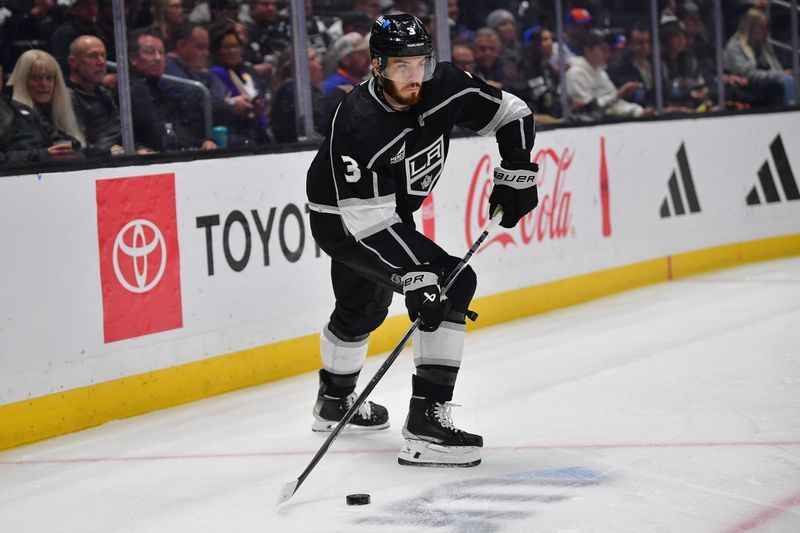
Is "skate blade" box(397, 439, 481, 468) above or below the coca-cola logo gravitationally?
below

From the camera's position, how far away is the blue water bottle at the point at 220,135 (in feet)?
17.3

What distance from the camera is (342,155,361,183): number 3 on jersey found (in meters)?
3.58

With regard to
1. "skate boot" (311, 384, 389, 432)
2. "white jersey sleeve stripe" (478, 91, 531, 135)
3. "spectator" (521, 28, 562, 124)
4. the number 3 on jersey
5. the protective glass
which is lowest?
"skate boot" (311, 384, 389, 432)

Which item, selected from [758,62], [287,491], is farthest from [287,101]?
[758,62]

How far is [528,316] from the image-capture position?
670cm

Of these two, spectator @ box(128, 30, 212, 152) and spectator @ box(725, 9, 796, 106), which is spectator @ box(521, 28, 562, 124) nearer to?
spectator @ box(725, 9, 796, 106)

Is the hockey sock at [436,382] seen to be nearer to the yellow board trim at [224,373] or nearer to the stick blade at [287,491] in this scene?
the stick blade at [287,491]

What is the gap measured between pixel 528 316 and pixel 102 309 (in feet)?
9.13

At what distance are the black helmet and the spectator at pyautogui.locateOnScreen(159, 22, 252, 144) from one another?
5.70ft

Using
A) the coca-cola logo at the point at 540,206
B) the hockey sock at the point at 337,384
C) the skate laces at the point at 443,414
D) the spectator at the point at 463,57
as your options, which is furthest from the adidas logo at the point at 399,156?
the spectator at the point at 463,57

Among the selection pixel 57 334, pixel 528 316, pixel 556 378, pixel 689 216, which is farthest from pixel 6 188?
pixel 689 216

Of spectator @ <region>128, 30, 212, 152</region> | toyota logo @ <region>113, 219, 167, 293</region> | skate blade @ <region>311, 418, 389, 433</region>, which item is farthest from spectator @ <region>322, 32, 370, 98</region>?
skate blade @ <region>311, 418, 389, 433</region>

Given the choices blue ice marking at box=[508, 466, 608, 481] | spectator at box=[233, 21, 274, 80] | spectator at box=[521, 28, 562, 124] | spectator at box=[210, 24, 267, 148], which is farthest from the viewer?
spectator at box=[521, 28, 562, 124]

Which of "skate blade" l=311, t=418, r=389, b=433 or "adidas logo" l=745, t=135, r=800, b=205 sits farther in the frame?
"adidas logo" l=745, t=135, r=800, b=205
